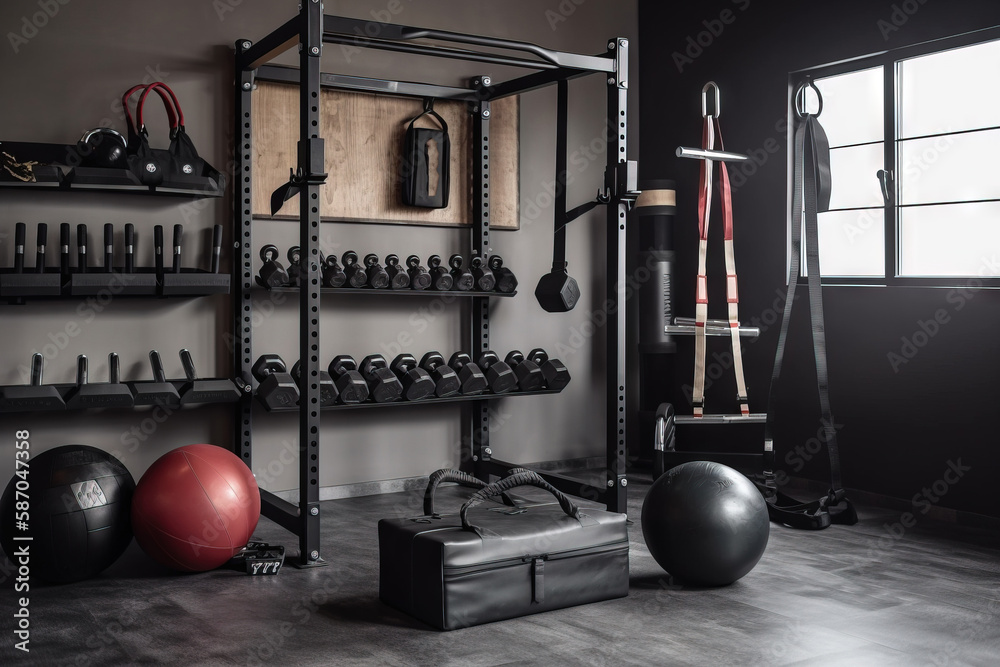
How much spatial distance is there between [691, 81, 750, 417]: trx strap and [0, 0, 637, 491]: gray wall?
766 millimetres

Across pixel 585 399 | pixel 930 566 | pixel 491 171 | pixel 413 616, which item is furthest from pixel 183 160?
pixel 930 566

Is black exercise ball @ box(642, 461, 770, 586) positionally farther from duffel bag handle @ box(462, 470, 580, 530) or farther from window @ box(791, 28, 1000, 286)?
window @ box(791, 28, 1000, 286)

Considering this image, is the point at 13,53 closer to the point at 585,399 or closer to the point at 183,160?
the point at 183,160

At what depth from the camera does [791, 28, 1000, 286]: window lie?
162 inches

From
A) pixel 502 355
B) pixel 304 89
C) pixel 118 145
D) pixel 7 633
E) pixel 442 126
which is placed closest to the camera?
pixel 7 633

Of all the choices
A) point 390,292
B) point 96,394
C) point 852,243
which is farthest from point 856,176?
point 96,394

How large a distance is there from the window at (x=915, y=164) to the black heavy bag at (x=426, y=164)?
1910 millimetres

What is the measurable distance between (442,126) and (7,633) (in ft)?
10.4

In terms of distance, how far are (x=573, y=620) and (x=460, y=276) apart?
88.2 inches

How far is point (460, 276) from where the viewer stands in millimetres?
4703

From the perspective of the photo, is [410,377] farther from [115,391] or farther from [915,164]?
[915,164]

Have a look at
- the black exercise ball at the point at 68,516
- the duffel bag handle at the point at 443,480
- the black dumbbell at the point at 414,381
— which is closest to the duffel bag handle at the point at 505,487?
the duffel bag handle at the point at 443,480

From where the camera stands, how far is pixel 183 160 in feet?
13.0

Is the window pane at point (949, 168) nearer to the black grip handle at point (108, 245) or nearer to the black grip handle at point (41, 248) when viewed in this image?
the black grip handle at point (108, 245)
